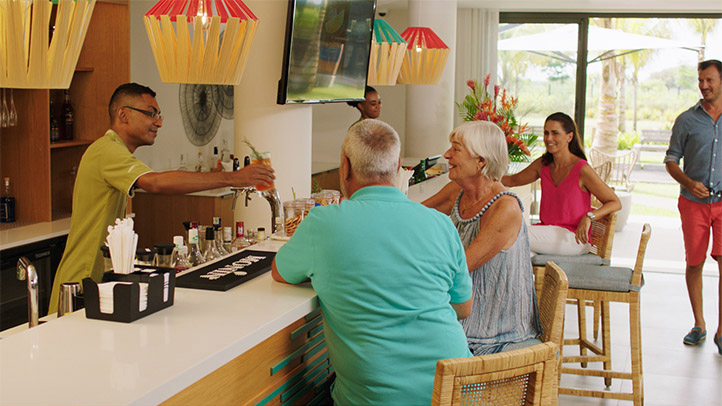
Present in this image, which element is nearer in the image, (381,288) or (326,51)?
(381,288)

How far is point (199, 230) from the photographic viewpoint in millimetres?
3234

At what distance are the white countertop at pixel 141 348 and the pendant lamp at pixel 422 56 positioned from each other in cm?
347

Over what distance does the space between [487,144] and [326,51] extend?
159 cm

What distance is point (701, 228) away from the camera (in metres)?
5.34

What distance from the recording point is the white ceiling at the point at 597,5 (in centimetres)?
855

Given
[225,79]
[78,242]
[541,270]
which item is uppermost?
[225,79]

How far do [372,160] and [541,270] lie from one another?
2.17 meters

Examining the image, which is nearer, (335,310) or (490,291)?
(335,310)

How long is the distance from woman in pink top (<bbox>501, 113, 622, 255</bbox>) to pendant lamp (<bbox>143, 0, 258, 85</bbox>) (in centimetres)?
244

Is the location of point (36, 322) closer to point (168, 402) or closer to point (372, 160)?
point (168, 402)

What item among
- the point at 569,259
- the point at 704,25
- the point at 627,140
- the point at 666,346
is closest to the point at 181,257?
the point at 569,259

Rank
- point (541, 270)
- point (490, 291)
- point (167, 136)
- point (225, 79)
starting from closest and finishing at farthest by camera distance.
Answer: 1. point (225, 79)
2. point (490, 291)
3. point (541, 270)
4. point (167, 136)

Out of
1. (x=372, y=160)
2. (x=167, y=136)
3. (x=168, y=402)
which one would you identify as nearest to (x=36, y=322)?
(x=168, y=402)

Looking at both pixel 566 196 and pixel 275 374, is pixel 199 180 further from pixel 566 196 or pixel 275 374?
pixel 566 196
